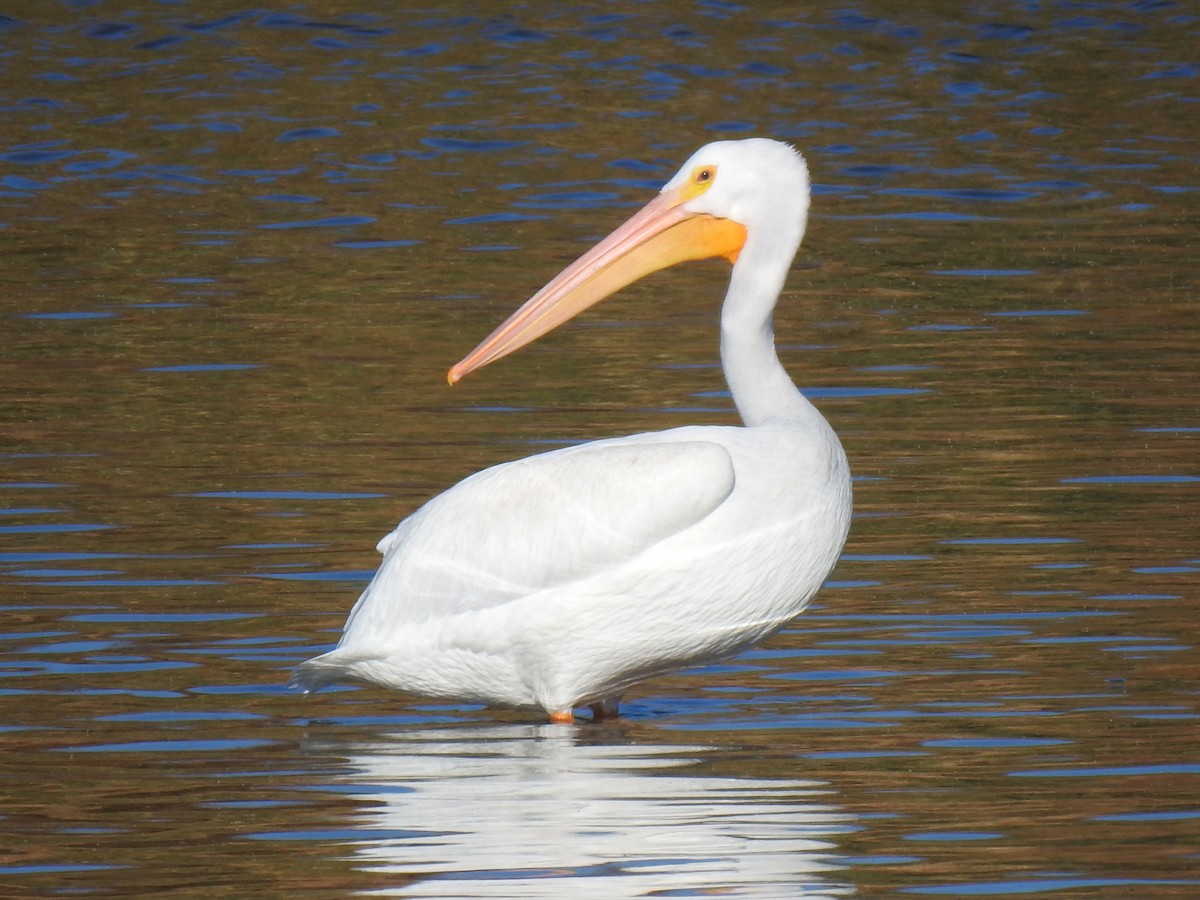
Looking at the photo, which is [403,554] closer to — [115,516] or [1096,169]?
[115,516]

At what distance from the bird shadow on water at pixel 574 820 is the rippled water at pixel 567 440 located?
0.01 m

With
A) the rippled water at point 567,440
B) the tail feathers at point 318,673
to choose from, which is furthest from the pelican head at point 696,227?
the rippled water at point 567,440

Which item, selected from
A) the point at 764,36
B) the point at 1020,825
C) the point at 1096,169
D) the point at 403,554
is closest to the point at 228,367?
the point at 403,554

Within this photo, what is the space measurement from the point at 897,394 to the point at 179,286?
3.80 meters

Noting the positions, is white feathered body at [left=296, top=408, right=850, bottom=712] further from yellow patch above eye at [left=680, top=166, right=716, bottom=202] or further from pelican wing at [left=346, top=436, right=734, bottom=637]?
yellow patch above eye at [left=680, top=166, right=716, bottom=202]

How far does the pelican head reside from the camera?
16.7ft

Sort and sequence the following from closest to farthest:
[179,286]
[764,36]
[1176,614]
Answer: [1176,614] → [179,286] → [764,36]

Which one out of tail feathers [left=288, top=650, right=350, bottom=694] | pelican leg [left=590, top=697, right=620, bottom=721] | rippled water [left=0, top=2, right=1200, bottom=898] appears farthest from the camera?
pelican leg [left=590, top=697, right=620, bottom=721]

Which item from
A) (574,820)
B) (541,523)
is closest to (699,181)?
(541,523)

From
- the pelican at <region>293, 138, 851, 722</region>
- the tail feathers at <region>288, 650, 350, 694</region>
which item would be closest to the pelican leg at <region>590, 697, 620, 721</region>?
the pelican at <region>293, 138, 851, 722</region>

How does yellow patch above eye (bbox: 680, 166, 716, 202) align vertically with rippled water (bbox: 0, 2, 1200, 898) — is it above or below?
above

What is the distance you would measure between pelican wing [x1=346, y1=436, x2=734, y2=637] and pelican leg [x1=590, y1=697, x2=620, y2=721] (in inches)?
15.4

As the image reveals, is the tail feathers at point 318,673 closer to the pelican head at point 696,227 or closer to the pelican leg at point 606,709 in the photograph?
the pelican leg at point 606,709

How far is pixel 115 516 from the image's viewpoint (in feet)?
20.7
